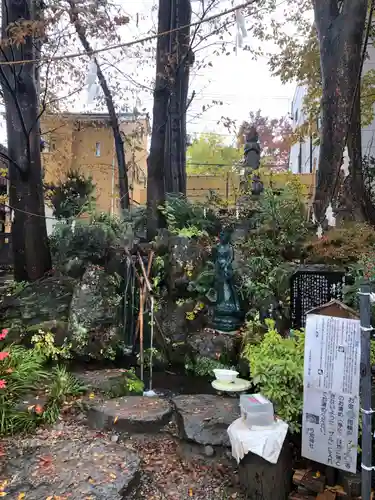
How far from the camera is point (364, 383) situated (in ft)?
10.00

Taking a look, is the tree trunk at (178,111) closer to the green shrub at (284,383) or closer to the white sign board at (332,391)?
the green shrub at (284,383)

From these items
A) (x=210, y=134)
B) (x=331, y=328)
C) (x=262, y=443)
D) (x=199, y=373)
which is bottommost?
(x=199, y=373)

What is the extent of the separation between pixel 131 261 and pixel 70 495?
5.71m

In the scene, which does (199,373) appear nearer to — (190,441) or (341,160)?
(190,441)

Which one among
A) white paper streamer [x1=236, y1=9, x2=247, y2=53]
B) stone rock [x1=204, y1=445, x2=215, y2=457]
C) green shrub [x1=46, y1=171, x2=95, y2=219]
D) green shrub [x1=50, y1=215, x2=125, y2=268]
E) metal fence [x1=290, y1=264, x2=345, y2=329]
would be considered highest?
white paper streamer [x1=236, y1=9, x2=247, y2=53]

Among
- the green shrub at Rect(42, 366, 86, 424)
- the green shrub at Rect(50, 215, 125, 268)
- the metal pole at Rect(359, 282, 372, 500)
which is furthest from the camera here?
the green shrub at Rect(50, 215, 125, 268)

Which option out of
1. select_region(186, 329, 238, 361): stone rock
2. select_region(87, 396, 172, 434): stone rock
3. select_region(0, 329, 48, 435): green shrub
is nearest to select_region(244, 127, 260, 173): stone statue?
select_region(186, 329, 238, 361): stone rock

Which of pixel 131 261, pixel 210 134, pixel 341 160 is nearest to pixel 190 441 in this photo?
pixel 131 261

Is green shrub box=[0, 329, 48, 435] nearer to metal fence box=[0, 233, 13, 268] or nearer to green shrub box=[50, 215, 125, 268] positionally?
green shrub box=[50, 215, 125, 268]

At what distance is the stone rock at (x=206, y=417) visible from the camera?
456 cm

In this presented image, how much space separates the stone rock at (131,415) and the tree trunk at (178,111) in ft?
25.4

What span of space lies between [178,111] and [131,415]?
32.2 ft

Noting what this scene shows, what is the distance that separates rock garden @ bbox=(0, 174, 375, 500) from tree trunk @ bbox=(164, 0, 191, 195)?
198cm

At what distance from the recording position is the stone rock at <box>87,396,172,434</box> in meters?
4.91
